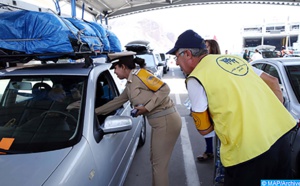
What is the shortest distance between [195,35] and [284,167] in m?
1.09

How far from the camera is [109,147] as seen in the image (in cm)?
214

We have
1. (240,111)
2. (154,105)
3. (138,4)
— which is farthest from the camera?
(138,4)

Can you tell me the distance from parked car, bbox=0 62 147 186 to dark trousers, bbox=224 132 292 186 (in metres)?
0.99

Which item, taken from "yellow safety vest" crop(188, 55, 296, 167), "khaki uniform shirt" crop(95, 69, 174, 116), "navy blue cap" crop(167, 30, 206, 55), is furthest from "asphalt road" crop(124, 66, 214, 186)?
"navy blue cap" crop(167, 30, 206, 55)

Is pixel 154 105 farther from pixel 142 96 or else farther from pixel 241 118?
pixel 241 118

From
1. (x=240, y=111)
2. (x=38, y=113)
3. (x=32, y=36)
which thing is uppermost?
(x=32, y=36)

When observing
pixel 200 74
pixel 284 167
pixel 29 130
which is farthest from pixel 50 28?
Answer: pixel 284 167

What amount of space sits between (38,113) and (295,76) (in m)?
3.37

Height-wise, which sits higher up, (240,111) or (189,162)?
(240,111)

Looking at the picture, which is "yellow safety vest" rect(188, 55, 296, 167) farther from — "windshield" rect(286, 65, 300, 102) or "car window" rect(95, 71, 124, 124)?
"windshield" rect(286, 65, 300, 102)

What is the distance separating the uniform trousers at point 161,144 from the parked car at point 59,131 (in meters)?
0.36

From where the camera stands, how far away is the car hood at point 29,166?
1401 millimetres

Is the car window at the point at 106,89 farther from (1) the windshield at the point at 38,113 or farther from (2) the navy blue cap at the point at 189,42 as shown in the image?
(2) the navy blue cap at the point at 189,42

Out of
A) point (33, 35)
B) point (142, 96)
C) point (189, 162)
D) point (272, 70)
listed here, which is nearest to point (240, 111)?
point (142, 96)
